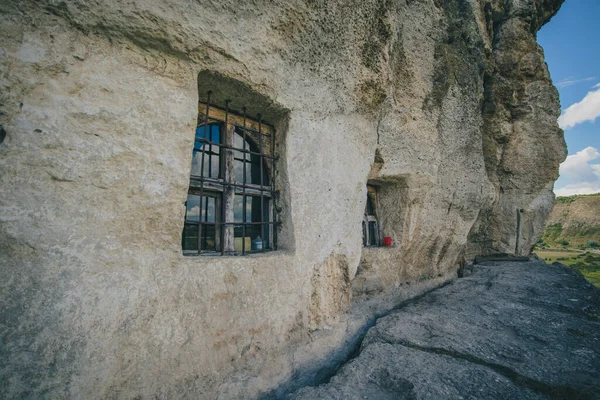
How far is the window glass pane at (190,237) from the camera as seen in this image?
216 centimetres

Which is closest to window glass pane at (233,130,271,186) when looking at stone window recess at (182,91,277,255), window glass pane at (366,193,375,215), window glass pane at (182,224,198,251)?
stone window recess at (182,91,277,255)

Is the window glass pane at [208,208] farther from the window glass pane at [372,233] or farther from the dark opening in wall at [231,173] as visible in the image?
the window glass pane at [372,233]

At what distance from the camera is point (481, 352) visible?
2.14m

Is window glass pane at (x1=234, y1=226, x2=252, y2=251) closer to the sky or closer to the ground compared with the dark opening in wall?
closer to the ground

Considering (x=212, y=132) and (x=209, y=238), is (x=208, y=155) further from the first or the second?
(x=209, y=238)

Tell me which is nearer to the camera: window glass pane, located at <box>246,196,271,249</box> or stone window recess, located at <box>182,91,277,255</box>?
stone window recess, located at <box>182,91,277,255</box>

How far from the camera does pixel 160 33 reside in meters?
1.60

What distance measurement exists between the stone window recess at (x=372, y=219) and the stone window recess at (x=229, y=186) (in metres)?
1.82

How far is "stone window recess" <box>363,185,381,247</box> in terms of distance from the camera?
154 inches

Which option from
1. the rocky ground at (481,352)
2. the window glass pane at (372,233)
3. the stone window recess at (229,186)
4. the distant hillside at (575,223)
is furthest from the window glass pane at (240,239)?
the distant hillside at (575,223)

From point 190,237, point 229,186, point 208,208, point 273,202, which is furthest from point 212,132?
point 190,237

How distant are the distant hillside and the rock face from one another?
44.9 m

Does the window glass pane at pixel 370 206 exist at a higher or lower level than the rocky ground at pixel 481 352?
higher

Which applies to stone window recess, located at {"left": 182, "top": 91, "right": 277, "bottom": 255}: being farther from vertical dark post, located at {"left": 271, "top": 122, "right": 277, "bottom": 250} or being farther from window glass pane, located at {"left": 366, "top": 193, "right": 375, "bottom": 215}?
window glass pane, located at {"left": 366, "top": 193, "right": 375, "bottom": 215}
